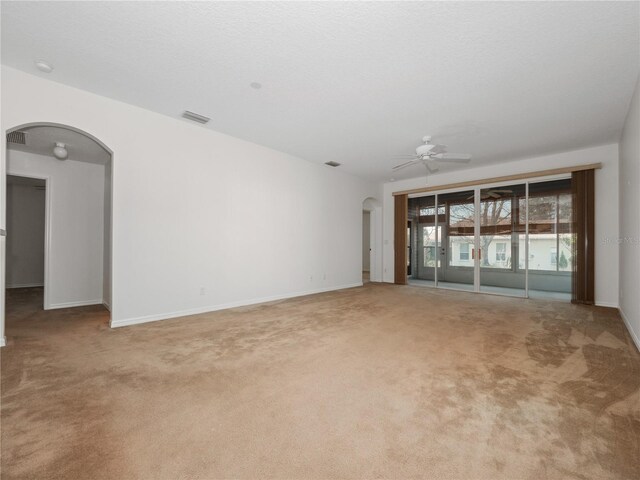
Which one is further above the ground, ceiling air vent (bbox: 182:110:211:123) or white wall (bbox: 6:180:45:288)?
ceiling air vent (bbox: 182:110:211:123)

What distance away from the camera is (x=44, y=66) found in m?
2.93

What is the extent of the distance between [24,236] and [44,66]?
657 centimetres

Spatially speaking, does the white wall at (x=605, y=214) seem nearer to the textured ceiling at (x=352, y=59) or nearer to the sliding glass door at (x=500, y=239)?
the sliding glass door at (x=500, y=239)

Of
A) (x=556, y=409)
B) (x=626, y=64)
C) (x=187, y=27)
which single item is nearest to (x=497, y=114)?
(x=626, y=64)

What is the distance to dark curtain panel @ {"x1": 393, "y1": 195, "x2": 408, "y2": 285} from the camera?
780 cm

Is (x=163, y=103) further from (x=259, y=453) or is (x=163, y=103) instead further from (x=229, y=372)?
(x=259, y=453)

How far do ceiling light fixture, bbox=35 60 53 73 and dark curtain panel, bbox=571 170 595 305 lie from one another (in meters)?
8.19

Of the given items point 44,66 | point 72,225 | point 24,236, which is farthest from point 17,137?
point 24,236

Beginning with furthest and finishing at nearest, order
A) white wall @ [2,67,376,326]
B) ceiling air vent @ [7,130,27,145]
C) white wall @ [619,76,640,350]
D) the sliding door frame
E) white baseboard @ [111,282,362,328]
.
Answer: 1. the sliding door frame
2. ceiling air vent @ [7,130,27,145]
3. white baseboard @ [111,282,362,328]
4. white wall @ [2,67,376,326]
5. white wall @ [619,76,640,350]

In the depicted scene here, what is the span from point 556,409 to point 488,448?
0.78 meters

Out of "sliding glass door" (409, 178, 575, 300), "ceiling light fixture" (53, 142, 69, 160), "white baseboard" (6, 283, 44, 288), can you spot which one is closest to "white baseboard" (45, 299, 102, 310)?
"ceiling light fixture" (53, 142, 69, 160)

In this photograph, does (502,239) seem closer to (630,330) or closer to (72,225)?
(630,330)

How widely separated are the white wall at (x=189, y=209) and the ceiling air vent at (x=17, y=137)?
1258mm

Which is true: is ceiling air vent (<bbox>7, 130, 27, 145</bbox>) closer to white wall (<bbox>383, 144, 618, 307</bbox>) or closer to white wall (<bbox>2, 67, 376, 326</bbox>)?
white wall (<bbox>2, 67, 376, 326</bbox>)
